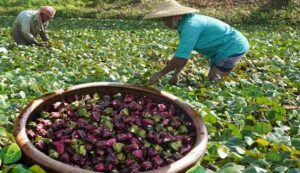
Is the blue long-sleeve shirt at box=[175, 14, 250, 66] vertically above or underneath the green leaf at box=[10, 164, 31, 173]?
underneath

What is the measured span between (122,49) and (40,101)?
5570mm

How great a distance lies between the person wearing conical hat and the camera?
558cm

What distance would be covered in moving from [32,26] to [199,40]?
5340 millimetres

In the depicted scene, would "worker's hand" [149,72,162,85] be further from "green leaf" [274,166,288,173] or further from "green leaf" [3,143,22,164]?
"green leaf" [3,143,22,164]

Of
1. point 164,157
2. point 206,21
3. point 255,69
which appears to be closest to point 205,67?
point 255,69

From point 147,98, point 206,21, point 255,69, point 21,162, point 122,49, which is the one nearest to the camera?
point 21,162

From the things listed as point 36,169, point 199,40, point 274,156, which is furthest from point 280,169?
point 199,40

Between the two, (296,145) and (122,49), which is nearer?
(296,145)

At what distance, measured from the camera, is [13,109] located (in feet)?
14.1

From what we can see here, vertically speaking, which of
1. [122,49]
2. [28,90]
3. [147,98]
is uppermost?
[147,98]

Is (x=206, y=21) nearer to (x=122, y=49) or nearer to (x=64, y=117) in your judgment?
(x=64, y=117)

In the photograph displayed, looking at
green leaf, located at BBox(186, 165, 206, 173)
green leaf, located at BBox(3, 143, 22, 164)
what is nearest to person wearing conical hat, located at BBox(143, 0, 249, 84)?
green leaf, located at BBox(186, 165, 206, 173)

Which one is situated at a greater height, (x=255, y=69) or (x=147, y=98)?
(x=147, y=98)

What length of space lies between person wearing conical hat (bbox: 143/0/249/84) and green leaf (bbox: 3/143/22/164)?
9.13 feet
